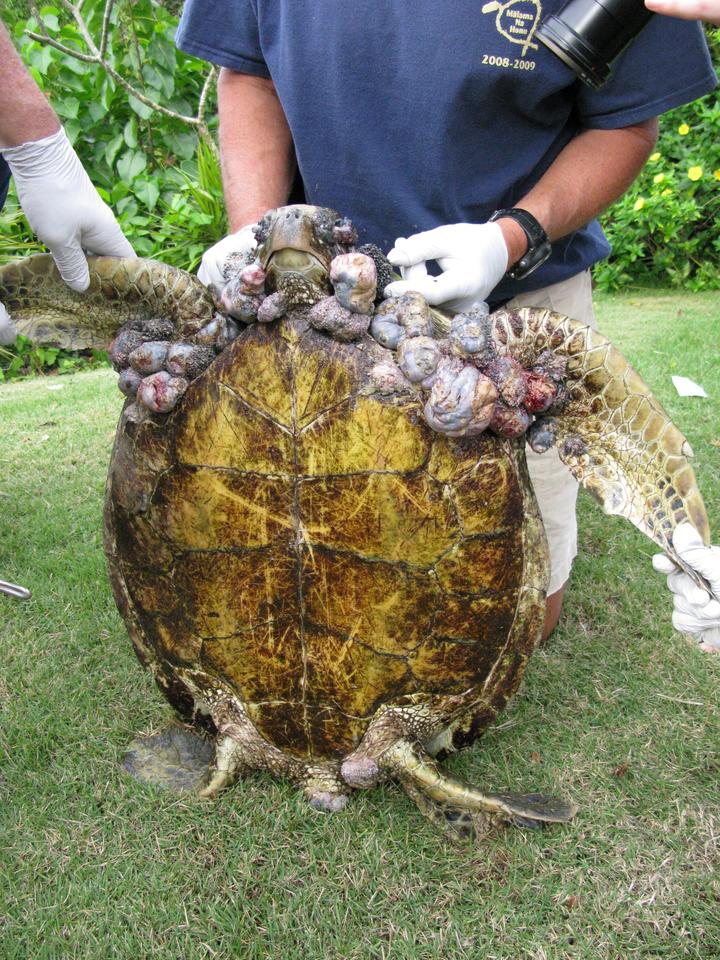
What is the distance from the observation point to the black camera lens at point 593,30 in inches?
58.4

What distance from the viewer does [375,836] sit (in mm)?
1648

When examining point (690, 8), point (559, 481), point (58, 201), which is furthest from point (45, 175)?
point (559, 481)

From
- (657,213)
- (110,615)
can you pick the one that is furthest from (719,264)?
(110,615)

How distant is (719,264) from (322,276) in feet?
19.9

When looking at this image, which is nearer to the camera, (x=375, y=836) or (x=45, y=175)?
(x=375, y=836)

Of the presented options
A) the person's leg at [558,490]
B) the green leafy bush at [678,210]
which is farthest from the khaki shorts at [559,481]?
the green leafy bush at [678,210]

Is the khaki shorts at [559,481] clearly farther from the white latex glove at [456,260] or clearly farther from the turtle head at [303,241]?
the turtle head at [303,241]

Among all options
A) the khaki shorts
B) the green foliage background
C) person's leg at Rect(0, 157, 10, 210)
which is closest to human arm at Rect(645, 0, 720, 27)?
the khaki shorts

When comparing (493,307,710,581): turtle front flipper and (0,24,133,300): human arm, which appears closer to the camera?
(493,307,710,581): turtle front flipper

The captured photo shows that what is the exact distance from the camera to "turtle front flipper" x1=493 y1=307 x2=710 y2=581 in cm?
153

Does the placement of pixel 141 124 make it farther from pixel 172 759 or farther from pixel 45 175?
pixel 172 759

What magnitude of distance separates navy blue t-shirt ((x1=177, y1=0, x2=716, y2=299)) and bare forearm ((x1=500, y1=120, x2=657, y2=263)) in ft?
0.19

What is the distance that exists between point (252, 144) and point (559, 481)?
1356mm

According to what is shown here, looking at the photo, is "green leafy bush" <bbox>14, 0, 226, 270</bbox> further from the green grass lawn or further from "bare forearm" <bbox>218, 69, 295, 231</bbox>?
the green grass lawn
